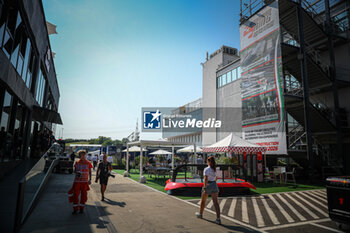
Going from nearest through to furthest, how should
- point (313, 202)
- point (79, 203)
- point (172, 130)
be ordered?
point (79, 203) < point (313, 202) < point (172, 130)

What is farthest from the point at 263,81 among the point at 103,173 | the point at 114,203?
the point at 114,203

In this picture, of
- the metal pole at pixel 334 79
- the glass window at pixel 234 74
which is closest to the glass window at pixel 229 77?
the glass window at pixel 234 74

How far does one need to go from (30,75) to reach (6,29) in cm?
515

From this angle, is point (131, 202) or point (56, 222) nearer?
point (56, 222)

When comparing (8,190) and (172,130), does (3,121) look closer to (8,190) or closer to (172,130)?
(8,190)

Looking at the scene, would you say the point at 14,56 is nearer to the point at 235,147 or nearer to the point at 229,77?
the point at 235,147

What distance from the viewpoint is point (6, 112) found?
980 centimetres

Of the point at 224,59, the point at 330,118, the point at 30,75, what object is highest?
the point at 224,59

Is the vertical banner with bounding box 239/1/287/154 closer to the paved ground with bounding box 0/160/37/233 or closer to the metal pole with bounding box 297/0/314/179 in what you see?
the metal pole with bounding box 297/0/314/179

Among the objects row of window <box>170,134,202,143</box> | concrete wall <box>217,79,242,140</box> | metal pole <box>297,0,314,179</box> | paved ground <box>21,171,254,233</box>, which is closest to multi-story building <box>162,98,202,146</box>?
row of window <box>170,134,202,143</box>

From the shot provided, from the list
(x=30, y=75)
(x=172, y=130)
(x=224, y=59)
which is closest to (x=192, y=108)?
(x=172, y=130)

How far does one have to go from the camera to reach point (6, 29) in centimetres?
909

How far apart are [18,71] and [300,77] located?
19.6 meters

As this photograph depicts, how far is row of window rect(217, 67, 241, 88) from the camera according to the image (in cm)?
3054
